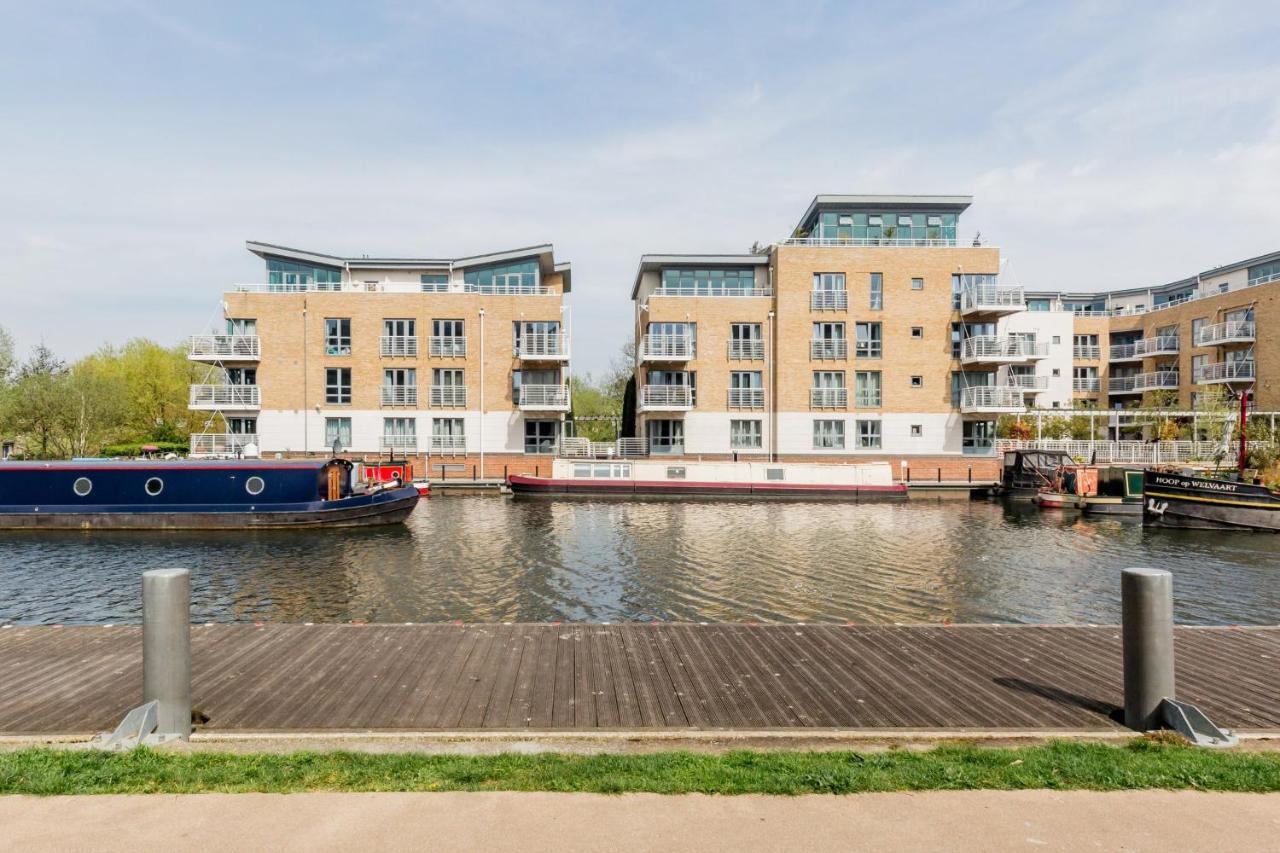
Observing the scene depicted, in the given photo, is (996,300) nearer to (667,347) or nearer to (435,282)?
(667,347)

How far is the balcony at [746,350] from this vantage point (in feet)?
136

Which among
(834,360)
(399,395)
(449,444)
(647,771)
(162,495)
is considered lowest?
(647,771)

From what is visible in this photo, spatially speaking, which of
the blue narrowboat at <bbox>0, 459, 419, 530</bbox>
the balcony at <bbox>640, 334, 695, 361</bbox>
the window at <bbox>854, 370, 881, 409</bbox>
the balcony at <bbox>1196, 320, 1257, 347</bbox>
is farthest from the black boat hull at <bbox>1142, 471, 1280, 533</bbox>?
the balcony at <bbox>1196, 320, 1257, 347</bbox>

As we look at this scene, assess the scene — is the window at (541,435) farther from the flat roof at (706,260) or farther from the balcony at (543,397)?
the flat roof at (706,260)

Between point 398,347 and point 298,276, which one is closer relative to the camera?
point 398,347

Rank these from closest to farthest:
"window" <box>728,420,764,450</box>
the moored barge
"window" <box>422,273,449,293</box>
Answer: the moored barge, "window" <box>728,420,764,450</box>, "window" <box>422,273,449,293</box>

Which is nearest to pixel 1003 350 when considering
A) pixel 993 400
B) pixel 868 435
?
pixel 993 400

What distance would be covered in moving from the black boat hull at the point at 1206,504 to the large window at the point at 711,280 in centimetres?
2337

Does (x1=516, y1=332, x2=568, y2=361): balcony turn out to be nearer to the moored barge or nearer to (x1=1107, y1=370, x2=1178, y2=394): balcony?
the moored barge

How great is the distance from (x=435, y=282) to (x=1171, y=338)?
5506cm

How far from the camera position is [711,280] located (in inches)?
1710

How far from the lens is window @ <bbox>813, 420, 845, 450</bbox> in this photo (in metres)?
41.0

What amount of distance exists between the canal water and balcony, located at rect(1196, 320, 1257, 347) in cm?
3279

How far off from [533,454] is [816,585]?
88.8ft
